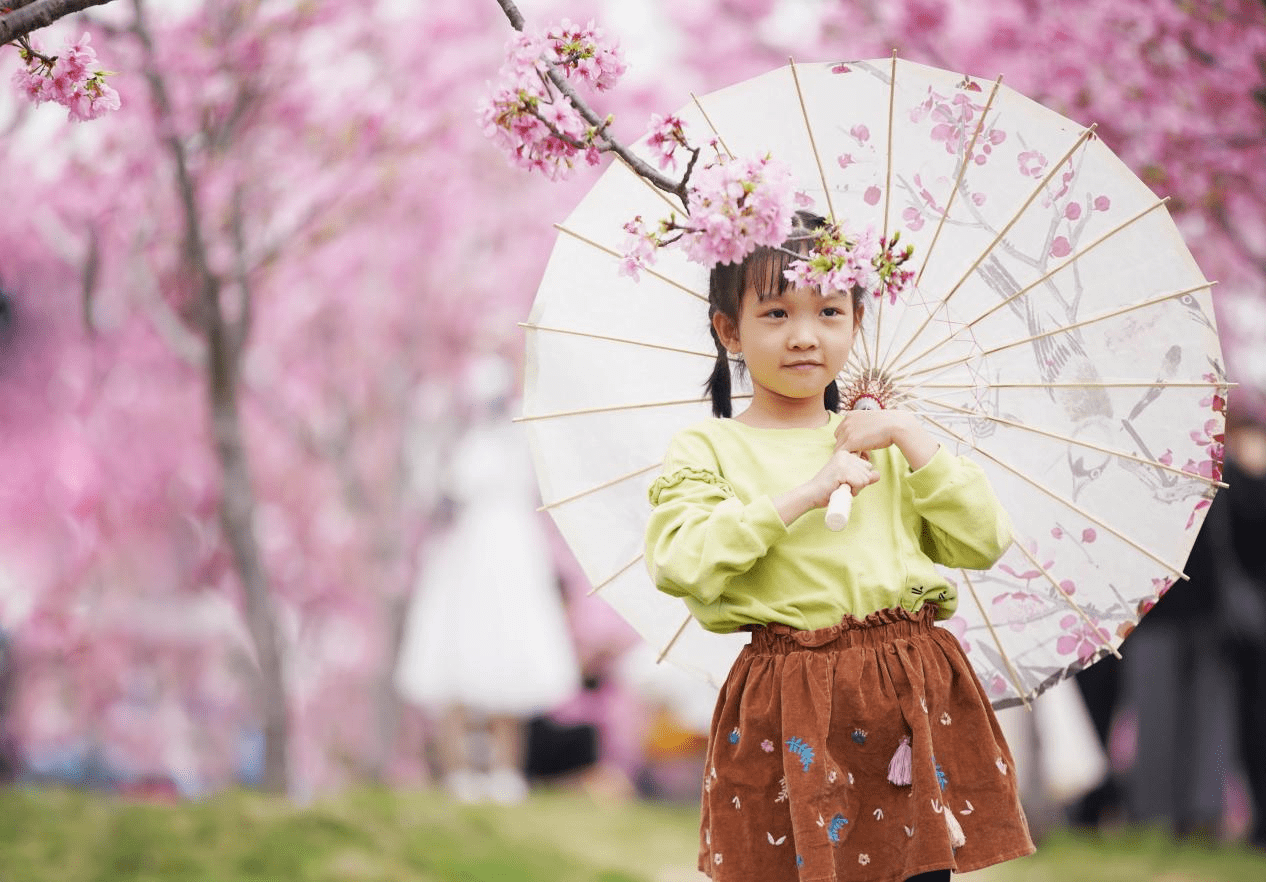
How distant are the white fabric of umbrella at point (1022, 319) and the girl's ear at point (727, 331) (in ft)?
0.78

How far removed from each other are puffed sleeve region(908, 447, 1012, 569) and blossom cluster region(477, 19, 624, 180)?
73 centimetres

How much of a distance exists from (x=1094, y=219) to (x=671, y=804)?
686cm

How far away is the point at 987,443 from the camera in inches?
97.2

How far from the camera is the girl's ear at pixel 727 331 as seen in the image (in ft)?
7.44

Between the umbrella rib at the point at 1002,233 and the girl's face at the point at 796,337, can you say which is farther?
the umbrella rib at the point at 1002,233

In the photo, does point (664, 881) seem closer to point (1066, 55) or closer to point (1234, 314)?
point (1066, 55)

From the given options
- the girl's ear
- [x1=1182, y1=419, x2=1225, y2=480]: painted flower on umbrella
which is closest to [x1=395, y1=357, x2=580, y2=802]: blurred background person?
the girl's ear

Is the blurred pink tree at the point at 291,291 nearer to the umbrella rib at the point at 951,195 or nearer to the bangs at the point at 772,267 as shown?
the umbrella rib at the point at 951,195

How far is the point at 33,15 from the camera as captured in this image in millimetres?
2023

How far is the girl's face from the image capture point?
83.2 inches

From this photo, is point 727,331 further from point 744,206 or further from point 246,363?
point 246,363

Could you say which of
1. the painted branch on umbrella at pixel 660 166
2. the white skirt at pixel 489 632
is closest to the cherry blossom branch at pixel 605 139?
the painted branch on umbrella at pixel 660 166

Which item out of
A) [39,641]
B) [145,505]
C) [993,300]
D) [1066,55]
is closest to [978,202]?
[993,300]

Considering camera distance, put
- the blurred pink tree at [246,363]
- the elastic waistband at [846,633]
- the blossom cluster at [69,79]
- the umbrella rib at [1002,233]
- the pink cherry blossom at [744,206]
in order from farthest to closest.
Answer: the blurred pink tree at [246,363] → the umbrella rib at [1002,233] → the blossom cluster at [69,79] → the elastic waistband at [846,633] → the pink cherry blossom at [744,206]
